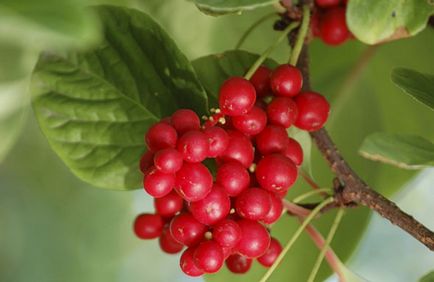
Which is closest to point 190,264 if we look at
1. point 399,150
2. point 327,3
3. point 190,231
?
point 190,231

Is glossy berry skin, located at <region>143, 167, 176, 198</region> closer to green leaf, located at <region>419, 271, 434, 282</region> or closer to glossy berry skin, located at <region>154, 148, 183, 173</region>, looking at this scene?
glossy berry skin, located at <region>154, 148, 183, 173</region>

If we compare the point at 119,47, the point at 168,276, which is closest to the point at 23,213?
the point at 168,276

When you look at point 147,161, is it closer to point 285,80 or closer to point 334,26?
point 285,80

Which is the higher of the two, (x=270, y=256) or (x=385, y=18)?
(x=385, y=18)

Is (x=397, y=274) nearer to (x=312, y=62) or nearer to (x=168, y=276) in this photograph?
(x=168, y=276)

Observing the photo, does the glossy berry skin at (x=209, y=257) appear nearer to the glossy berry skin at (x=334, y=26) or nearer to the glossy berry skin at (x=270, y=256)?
the glossy berry skin at (x=270, y=256)

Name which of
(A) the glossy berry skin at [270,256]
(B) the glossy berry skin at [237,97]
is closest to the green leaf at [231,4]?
(B) the glossy berry skin at [237,97]
